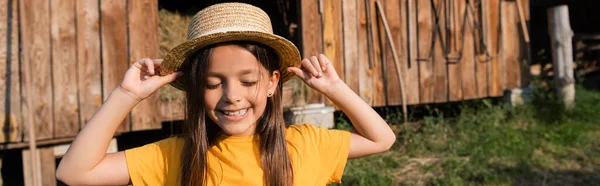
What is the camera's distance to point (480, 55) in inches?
287

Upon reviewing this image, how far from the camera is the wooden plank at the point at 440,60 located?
695cm

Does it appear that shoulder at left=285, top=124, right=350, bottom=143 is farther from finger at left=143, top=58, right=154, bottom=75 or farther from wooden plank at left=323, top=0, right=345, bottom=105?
wooden plank at left=323, top=0, right=345, bottom=105

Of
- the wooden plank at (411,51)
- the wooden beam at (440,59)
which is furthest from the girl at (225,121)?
the wooden beam at (440,59)

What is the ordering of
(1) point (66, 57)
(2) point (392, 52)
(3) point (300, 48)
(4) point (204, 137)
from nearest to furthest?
(4) point (204, 137), (1) point (66, 57), (3) point (300, 48), (2) point (392, 52)

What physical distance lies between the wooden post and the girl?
5669 mm

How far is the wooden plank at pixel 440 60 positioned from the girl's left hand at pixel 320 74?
188 inches

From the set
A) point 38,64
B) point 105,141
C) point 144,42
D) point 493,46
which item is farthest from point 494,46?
point 105,141

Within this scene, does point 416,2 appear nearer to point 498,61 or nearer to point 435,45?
point 435,45

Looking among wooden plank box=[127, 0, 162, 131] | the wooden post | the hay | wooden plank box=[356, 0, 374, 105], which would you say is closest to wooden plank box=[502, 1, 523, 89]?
the wooden post

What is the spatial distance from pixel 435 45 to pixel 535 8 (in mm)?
4716

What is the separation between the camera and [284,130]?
7.67 ft

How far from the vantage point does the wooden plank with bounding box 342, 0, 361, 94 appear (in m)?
6.25

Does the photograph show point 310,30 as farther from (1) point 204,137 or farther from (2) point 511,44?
(1) point 204,137

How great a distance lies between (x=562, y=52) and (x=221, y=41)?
20.7 ft
